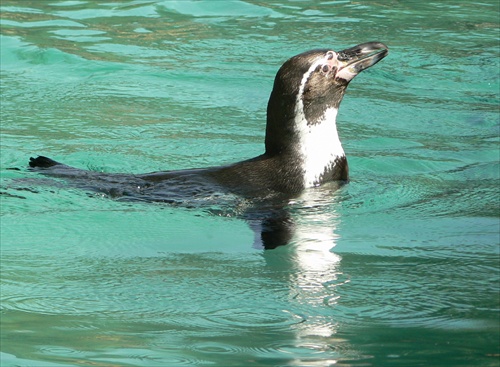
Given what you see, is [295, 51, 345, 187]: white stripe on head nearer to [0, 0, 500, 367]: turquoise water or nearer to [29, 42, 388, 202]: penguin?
[29, 42, 388, 202]: penguin

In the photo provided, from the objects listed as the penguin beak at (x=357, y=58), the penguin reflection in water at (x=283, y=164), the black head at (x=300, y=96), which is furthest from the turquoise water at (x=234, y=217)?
the penguin beak at (x=357, y=58)

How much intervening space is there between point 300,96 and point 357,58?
0.57 metres

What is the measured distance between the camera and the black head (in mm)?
7652

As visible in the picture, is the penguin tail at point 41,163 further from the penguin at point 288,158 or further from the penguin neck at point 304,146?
the penguin neck at point 304,146

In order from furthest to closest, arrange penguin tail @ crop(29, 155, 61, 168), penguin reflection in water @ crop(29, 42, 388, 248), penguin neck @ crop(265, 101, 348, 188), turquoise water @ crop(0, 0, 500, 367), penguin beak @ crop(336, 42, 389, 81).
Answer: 1. penguin tail @ crop(29, 155, 61, 168)
2. penguin beak @ crop(336, 42, 389, 81)
3. penguin neck @ crop(265, 101, 348, 188)
4. penguin reflection in water @ crop(29, 42, 388, 248)
5. turquoise water @ crop(0, 0, 500, 367)

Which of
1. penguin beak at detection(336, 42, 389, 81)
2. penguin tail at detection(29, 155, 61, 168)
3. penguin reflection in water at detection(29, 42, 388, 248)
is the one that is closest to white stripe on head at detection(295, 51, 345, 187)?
penguin reflection in water at detection(29, 42, 388, 248)

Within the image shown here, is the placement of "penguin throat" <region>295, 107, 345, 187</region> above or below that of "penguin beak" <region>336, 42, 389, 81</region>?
below

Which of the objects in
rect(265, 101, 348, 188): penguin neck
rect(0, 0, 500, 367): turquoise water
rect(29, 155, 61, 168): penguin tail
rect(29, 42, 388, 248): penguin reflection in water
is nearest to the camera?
rect(0, 0, 500, 367): turquoise water

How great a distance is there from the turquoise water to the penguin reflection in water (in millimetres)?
124

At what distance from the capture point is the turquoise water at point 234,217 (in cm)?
500

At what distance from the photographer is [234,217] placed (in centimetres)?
729

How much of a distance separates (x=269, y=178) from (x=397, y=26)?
264 inches

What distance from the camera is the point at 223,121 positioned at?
10.2 meters

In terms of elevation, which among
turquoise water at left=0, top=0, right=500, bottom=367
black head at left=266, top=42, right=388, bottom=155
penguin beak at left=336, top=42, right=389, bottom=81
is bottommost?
turquoise water at left=0, top=0, right=500, bottom=367
